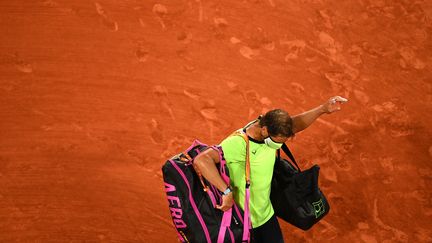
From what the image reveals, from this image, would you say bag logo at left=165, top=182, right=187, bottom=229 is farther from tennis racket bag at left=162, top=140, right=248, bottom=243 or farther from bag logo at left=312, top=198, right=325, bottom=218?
bag logo at left=312, top=198, right=325, bottom=218

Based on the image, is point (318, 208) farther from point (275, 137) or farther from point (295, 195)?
point (275, 137)

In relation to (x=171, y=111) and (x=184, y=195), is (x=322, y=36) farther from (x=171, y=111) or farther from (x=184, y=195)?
(x=184, y=195)

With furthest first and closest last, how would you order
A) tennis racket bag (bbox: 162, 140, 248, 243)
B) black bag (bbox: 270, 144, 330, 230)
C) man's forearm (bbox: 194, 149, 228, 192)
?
black bag (bbox: 270, 144, 330, 230) < tennis racket bag (bbox: 162, 140, 248, 243) < man's forearm (bbox: 194, 149, 228, 192)

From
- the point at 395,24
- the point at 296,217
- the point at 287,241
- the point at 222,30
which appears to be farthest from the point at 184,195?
the point at 395,24

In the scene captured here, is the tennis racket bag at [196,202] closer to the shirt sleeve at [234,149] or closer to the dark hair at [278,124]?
the shirt sleeve at [234,149]

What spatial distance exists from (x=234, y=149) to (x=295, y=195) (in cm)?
69

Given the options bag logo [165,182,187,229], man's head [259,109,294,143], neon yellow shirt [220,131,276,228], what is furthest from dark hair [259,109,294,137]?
bag logo [165,182,187,229]

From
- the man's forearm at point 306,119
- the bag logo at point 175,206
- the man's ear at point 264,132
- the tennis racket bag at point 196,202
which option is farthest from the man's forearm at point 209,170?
the man's forearm at point 306,119

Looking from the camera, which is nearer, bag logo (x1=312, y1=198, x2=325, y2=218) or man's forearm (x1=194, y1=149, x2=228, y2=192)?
man's forearm (x1=194, y1=149, x2=228, y2=192)

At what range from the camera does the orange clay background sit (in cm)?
556

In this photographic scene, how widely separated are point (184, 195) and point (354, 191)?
2629mm

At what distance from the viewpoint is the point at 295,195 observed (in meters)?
3.98

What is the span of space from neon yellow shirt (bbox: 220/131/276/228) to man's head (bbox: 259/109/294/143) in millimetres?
144

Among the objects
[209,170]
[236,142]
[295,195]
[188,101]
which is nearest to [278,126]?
[236,142]
